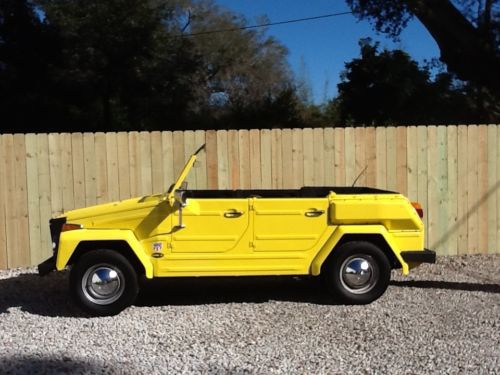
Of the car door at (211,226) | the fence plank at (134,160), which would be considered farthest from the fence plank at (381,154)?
the fence plank at (134,160)

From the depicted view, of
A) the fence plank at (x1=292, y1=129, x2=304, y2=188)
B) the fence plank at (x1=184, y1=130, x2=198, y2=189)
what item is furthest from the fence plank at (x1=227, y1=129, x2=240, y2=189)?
the fence plank at (x1=292, y1=129, x2=304, y2=188)

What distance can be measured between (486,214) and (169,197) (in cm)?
498

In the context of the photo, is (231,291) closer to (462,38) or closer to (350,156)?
(350,156)

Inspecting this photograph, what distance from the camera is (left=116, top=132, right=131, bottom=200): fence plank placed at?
27.3ft

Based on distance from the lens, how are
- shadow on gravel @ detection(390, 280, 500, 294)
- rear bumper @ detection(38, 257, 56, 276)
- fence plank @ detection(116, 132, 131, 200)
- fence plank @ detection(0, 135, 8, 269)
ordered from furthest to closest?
1. fence plank @ detection(116, 132, 131, 200)
2. fence plank @ detection(0, 135, 8, 269)
3. shadow on gravel @ detection(390, 280, 500, 294)
4. rear bumper @ detection(38, 257, 56, 276)

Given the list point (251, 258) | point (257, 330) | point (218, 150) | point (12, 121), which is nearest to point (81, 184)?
point (218, 150)

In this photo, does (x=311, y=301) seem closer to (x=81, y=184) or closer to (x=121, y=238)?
(x=121, y=238)

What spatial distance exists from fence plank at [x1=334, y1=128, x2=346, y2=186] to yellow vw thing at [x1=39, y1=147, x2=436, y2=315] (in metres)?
2.19

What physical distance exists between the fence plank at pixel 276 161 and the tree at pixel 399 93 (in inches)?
493

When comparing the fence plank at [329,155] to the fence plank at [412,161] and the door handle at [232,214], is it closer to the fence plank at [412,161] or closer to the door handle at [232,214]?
the fence plank at [412,161]

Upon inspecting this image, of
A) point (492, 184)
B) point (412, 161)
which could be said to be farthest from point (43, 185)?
point (492, 184)

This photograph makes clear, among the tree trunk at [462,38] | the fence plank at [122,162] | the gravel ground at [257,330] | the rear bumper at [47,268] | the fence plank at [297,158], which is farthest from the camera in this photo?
the tree trunk at [462,38]

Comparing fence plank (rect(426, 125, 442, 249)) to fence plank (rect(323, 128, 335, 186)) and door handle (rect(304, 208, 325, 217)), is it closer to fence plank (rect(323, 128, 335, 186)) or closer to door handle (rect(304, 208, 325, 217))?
fence plank (rect(323, 128, 335, 186))

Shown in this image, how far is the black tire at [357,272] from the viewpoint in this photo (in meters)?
6.27
